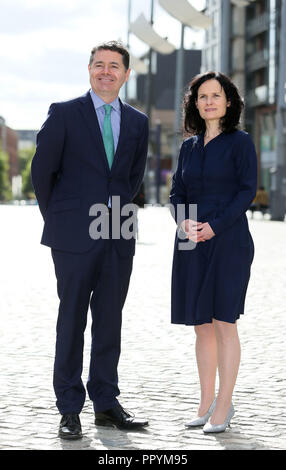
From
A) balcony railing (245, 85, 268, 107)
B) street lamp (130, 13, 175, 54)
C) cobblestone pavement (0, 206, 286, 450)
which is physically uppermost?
street lamp (130, 13, 175, 54)

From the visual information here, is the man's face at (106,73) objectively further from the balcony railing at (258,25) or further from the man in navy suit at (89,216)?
the balcony railing at (258,25)

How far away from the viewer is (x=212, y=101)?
543 centimetres

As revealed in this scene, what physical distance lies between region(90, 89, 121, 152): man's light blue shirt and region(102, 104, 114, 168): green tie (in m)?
0.02

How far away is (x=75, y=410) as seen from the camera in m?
5.33

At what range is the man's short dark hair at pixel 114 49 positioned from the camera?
5.45m

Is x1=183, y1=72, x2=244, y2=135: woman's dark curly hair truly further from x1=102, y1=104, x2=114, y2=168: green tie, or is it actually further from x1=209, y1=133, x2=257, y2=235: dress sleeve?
x1=102, y1=104, x2=114, y2=168: green tie

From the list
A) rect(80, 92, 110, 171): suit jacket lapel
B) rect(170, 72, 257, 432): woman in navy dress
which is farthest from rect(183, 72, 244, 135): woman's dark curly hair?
rect(80, 92, 110, 171): suit jacket lapel

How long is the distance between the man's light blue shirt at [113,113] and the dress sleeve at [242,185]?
24.8 inches

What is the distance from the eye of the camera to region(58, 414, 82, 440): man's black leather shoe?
16.8 ft

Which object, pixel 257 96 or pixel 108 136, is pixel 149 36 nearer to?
pixel 257 96

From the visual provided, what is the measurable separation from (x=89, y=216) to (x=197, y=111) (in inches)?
32.3

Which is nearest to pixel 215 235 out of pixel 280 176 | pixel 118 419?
pixel 118 419

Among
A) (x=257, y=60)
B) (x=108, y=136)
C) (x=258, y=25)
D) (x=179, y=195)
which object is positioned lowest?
(x=179, y=195)

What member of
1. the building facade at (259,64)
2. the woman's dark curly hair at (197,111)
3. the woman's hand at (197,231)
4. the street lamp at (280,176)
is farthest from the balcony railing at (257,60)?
the woman's hand at (197,231)
